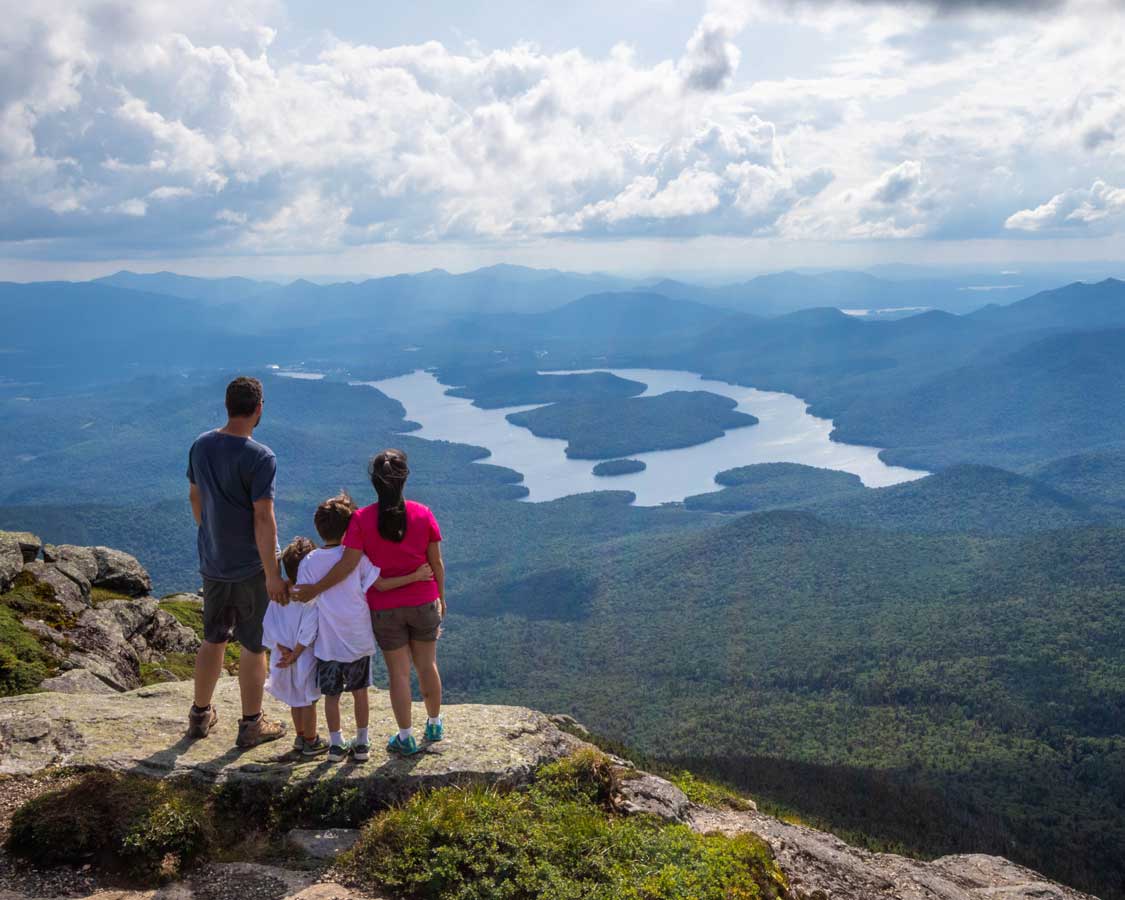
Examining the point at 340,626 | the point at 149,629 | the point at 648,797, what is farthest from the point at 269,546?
the point at 149,629

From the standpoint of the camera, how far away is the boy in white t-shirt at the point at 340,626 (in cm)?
758

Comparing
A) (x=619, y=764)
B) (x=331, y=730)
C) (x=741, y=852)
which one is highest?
(x=331, y=730)

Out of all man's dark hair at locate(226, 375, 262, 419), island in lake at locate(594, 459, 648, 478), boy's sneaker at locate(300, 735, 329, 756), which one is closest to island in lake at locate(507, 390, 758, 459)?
island in lake at locate(594, 459, 648, 478)

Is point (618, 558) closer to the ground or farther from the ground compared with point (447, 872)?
closer to the ground

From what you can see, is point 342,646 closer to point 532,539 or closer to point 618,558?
point 618,558

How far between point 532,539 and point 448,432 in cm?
8434

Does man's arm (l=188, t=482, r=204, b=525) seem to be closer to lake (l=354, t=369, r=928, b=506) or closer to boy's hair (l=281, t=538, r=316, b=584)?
boy's hair (l=281, t=538, r=316, b=584)

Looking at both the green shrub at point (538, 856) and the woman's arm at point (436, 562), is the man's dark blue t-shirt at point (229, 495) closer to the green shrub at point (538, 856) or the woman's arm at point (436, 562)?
the woman's arm at point (436, 562)

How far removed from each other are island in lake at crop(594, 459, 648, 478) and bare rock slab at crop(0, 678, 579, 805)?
484 ft

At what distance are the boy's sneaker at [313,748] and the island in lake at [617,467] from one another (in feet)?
488

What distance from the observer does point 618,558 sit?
9712 cm

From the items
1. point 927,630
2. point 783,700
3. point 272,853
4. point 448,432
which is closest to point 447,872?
point 272,853

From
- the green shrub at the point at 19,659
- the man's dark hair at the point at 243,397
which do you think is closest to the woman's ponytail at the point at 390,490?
the man's dark hair at the point at 243,397

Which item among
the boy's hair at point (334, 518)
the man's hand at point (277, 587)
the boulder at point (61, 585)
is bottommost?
the boulder at point (61, 585)
